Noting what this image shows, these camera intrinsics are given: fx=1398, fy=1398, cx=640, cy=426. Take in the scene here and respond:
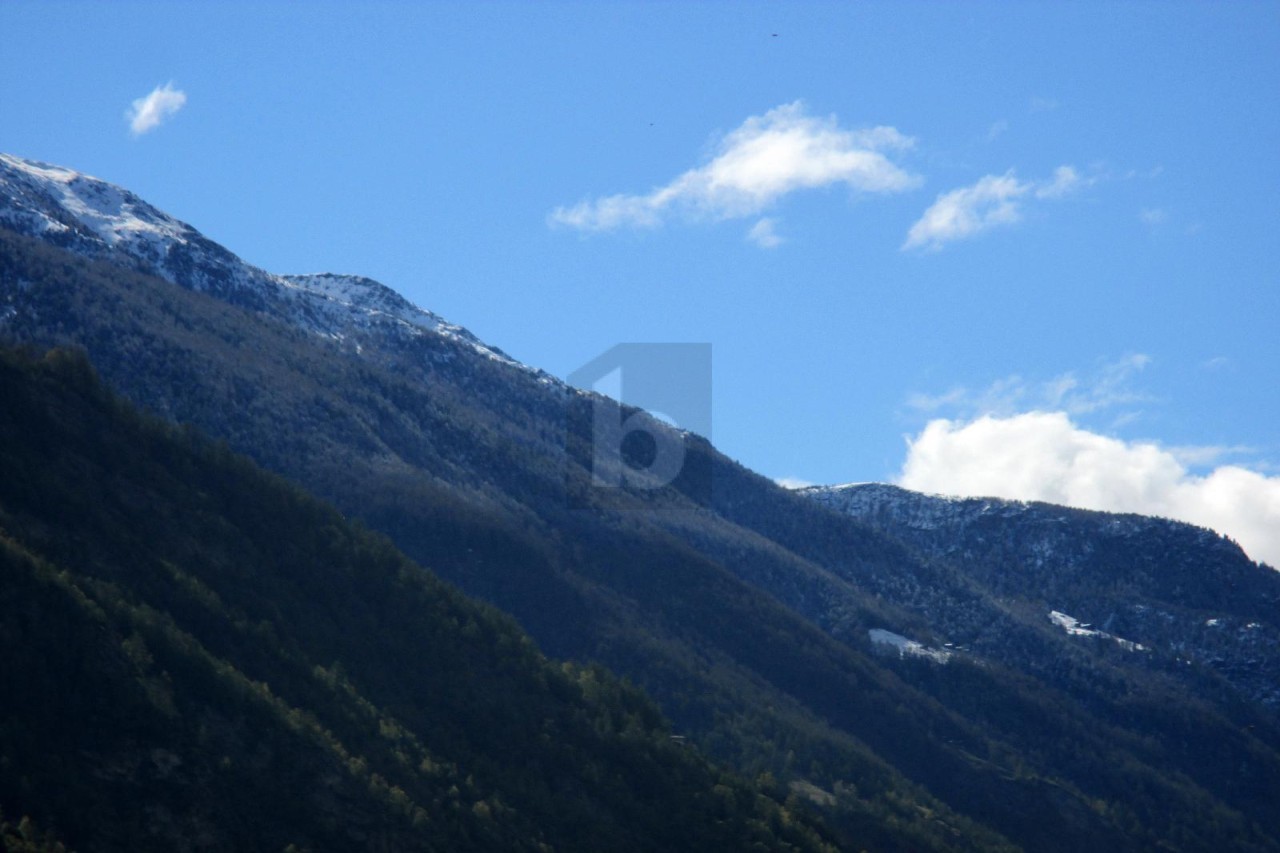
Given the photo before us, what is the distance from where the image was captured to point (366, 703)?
106 m

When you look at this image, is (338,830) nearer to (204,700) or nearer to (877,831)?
(204,700)

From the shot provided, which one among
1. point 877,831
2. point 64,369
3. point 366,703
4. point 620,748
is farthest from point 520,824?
point 877,831

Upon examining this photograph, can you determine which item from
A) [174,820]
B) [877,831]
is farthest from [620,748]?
[877,831]

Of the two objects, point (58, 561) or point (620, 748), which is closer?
point (58, 561)

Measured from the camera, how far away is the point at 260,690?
309ft

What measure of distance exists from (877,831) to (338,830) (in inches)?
4743

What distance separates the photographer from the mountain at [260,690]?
77812 mm

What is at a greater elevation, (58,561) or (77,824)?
(58,561)

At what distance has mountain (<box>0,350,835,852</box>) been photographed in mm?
77812

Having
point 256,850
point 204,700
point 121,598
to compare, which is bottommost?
point 256,850

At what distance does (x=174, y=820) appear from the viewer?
74.7 m

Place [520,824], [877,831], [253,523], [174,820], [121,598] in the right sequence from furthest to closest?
[877,831] < [253,523] < [520,824] < [121,598] < [174,820]

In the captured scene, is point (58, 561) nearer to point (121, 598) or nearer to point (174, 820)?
point (121, 598)

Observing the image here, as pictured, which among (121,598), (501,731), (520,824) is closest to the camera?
(121,598)
